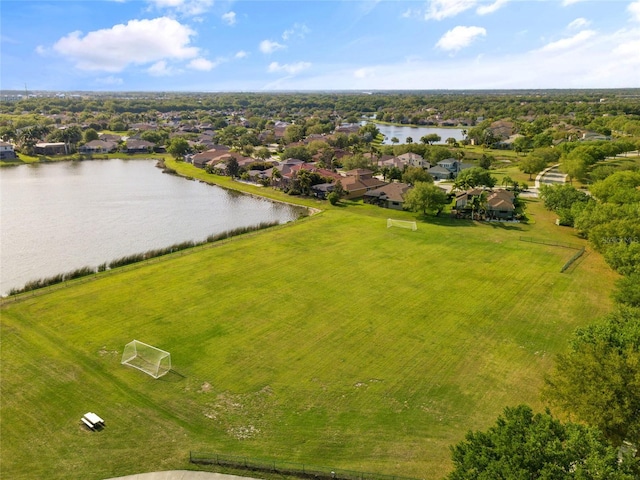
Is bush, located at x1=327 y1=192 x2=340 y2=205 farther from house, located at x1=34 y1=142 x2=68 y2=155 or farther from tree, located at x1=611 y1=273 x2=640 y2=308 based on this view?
house, located at x1=34 y1=142 x2=68 y2=155

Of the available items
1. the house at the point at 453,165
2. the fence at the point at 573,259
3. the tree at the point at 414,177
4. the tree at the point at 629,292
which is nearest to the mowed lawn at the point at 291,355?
the fence at the point at 573,259

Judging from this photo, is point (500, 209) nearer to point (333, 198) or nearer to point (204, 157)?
point (333, 198)

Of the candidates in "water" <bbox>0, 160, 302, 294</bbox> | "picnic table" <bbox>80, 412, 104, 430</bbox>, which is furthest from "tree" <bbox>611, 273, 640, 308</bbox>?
"water" <bbox>0, 160, 302, 294</bbox>

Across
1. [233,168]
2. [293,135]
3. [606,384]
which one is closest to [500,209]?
[606,384]

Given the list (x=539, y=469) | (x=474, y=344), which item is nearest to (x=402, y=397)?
(x=474, y=344)

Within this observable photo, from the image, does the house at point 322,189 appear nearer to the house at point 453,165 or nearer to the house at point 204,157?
the house at point 453,165
